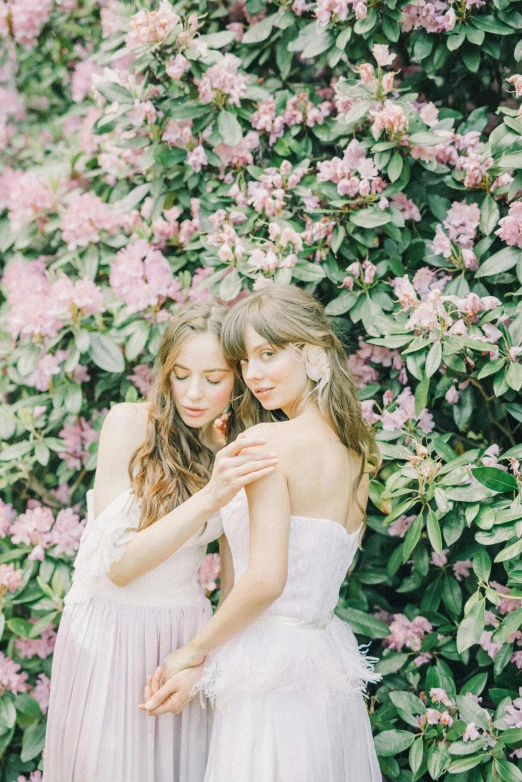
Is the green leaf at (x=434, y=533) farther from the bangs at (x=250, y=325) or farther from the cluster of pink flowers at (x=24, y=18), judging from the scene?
the cluster of pink flowers at (x=24, y=18)

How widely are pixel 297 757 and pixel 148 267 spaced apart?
1.58 meters

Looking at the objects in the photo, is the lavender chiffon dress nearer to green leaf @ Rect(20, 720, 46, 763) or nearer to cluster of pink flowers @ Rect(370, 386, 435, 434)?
green leaf @ Rect(20, 720, 46, 763)

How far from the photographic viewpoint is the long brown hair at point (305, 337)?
1.78m

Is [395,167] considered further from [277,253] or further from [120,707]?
[120,707]

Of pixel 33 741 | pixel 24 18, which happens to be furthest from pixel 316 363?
pixel 24 18

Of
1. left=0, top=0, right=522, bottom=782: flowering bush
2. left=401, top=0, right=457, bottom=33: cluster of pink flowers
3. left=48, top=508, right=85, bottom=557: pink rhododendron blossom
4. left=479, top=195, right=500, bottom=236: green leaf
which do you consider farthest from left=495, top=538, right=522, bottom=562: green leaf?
left=401, top=0, right=457, bottom=33: cluster of pink flowers

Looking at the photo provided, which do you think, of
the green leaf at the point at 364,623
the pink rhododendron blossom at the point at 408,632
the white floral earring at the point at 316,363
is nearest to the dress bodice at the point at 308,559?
the white floral earring at the point at 316,363

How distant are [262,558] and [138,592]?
0.54 m

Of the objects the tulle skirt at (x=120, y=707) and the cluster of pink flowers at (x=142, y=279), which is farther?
the cluster of pink flowers at (x=142, y=279)

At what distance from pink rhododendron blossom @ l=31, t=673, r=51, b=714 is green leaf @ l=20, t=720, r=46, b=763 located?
61 mm

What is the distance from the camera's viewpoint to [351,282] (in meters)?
2.29

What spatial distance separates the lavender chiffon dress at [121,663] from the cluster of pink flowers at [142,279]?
781mm

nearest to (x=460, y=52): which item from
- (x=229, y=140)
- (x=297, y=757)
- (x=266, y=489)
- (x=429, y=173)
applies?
(x=429, y=173)

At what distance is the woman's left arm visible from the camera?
5.21 ft
